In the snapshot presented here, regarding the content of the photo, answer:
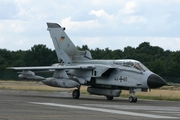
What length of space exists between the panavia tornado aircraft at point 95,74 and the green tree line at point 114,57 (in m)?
47.3

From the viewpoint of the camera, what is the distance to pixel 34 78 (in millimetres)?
30219

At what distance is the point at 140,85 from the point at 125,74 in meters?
1.26

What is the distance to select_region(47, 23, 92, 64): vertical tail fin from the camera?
31719 mm

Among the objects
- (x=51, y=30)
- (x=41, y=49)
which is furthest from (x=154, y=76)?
(x=41, y=49)

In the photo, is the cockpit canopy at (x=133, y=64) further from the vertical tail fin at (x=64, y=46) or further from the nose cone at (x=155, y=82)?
the vertical tail fin at (x=64, y=46)

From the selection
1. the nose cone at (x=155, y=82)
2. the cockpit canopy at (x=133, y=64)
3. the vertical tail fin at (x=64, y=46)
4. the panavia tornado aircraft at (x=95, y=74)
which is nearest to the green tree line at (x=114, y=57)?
the vertical tail fin at (x=64, y=46)

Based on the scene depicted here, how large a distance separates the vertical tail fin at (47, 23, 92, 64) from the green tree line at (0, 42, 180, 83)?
153 feet

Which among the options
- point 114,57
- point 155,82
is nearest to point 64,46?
point 155,82

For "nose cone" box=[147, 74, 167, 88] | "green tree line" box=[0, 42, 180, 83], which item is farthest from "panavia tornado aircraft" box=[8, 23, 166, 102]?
"green tree line" box=[0, 42, 180, 83]

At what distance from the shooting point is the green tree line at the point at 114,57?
8906 cm

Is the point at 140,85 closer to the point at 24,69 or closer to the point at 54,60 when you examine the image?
the point at 24,69

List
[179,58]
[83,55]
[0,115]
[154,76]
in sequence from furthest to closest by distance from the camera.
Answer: [179,58] < [83,55] < [154,76] < [0,115]

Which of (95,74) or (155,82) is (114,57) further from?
(155,82)

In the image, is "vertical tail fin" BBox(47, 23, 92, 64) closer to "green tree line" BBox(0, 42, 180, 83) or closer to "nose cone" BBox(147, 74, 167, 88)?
"nose cone" BBox(147, 74, 167, 88)
